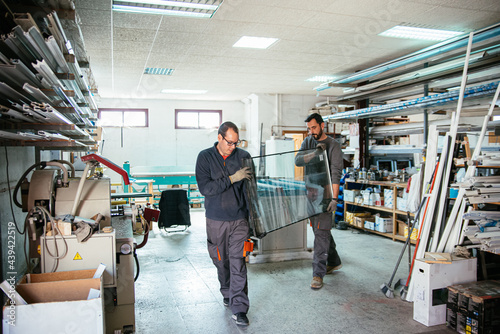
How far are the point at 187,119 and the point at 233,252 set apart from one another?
25.0 feet

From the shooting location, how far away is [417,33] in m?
4.52

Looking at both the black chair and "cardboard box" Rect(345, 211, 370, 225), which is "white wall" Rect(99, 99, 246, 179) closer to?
the black chair

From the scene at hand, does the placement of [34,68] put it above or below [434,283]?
above

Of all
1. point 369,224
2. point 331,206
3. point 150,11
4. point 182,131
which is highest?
point 150,11

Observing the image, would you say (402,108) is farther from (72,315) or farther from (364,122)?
(72,315)

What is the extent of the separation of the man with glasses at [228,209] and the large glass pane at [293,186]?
0.90ft

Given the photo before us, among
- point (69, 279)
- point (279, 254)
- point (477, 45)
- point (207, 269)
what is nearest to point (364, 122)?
point (477, 45)

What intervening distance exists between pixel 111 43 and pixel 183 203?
8.31ft

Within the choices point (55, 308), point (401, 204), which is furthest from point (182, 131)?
point (55, 308)

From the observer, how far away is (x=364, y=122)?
614 cm

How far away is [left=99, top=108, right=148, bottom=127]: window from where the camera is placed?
9.30 metres

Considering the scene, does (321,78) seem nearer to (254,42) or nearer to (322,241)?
(254,42)

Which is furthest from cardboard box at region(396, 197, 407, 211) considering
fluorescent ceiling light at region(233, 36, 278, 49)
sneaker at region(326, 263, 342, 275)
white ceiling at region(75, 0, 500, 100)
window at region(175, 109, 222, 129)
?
window at region(175, 109, 222, 129)

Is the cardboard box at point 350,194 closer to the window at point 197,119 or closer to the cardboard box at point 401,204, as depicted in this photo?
the cardboard box at point 401,204
